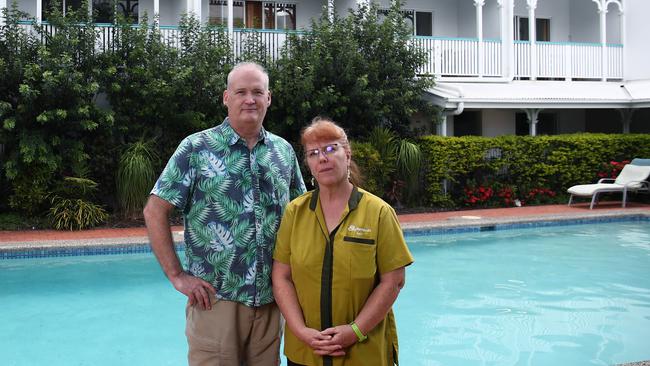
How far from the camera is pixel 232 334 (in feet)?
9.11

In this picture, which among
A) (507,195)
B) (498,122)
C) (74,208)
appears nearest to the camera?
(74,208)

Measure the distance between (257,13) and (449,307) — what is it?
11954 mm

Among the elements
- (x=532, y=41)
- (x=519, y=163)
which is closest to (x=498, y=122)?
(x=532, y=41)

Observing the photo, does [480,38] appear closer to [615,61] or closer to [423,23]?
[423,23]

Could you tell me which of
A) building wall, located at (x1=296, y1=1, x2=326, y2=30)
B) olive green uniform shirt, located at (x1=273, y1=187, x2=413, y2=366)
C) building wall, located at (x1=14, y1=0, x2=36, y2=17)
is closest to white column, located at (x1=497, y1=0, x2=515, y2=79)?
building wall, located at (x1=296, y1=1, x2=326, y2=30)

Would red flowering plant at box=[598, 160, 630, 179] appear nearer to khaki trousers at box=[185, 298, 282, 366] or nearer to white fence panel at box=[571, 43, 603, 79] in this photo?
white fence panel at box=[571, 43, 603, 79]

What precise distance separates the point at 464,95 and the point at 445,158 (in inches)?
76.5

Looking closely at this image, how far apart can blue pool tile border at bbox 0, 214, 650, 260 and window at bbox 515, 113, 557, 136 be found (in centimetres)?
674

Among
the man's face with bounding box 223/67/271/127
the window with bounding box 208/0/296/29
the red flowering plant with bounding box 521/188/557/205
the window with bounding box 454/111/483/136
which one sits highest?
the window with bounding box 208/0/296/29

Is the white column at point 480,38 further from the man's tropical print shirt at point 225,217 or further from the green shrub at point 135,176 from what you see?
the man's tropical print shirt at point 225,217

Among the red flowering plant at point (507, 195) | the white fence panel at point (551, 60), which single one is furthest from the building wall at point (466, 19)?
the red flowering plant at point (507, 195)

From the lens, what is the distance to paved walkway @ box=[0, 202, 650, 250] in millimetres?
10051

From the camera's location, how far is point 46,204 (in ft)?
39.5

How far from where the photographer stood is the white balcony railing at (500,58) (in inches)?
613
